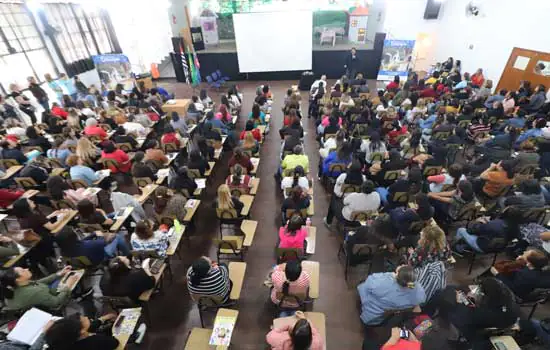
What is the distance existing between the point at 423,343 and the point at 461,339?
819mm

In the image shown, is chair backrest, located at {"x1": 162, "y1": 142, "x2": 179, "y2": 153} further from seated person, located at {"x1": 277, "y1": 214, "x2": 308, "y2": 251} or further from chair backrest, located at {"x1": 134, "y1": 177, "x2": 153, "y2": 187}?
seated person, located at {"x1": 277, "y1": 214, "x2": 308, "y2": 251}

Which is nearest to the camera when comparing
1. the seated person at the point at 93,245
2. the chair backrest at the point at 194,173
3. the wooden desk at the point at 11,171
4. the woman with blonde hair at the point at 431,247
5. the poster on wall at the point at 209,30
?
the woman with blonde hair at the point at 431,247

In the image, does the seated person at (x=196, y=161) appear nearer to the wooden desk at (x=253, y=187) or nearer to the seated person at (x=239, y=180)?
the seated person at (x=239, y=180)

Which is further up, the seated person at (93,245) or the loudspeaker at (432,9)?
the loudspeaker at (432,9)

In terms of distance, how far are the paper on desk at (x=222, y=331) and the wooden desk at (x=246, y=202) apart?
6.23 ft

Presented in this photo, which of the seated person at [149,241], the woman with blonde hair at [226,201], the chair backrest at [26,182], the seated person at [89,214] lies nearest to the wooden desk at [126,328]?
the seated person at [149,241]

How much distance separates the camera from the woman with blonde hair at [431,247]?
3.37m

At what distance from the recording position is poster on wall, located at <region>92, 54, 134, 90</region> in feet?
40.7

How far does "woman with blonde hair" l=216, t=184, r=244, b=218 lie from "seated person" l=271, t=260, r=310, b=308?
145cm

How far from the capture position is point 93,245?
12.6ft

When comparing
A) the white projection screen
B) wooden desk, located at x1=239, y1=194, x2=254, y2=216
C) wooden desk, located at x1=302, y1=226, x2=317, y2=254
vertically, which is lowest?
wooden desk, located at x1=302, y1=226, x2=317, y2=254

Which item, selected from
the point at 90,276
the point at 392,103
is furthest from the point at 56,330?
the point at 392,103

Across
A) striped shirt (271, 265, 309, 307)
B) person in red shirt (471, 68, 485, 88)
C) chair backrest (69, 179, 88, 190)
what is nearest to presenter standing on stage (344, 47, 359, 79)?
person in red shirt (471, 68, 485, 88)

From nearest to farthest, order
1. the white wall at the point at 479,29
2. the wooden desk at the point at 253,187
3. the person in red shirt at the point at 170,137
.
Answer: the wooden desk at the point at 253,187 → the person in red shirt at the point at 170,137 → the white wall at the point at 479,29
